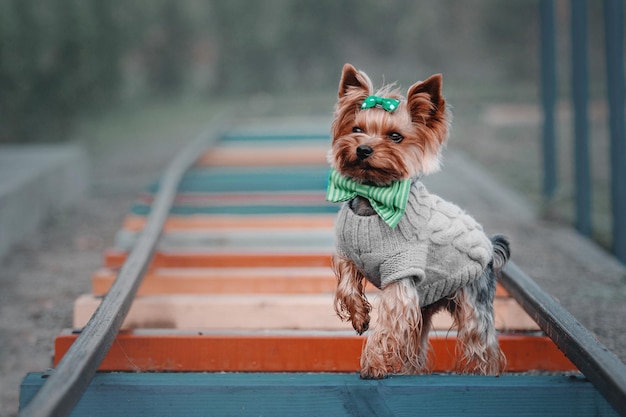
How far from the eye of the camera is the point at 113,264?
4902 millimetres

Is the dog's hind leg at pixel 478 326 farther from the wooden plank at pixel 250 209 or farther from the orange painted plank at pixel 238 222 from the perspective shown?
the wooden plank at pixel 250 209

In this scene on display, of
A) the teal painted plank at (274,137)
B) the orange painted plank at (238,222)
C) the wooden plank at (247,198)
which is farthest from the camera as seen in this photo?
the teal painted plank at (274,137)

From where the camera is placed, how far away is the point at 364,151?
102 inches

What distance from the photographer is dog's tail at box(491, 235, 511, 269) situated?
9.79ft

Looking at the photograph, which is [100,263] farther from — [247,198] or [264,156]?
[264,156]

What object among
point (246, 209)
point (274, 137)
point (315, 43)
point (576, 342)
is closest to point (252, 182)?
point (246, 209)

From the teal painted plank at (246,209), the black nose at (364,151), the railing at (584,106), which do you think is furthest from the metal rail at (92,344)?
the railing at (584,106)

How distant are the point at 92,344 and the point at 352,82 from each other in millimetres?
1196

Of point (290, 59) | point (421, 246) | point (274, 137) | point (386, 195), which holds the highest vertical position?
point (386, 195)

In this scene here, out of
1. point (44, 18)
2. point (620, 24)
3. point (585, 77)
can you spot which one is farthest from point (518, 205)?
point (44, 18)

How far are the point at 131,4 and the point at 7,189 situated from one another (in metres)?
14.7

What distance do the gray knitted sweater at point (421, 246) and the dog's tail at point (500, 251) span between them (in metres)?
0.13

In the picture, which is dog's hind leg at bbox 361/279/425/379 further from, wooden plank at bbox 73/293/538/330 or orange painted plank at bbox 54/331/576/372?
wooden plank at bbox 73/293/538/330

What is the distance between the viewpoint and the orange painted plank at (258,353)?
3.44 metres
